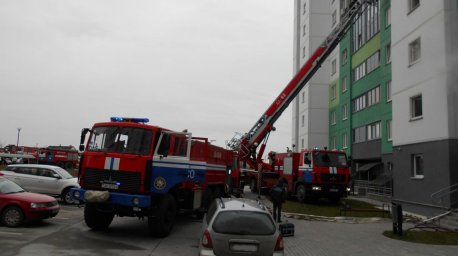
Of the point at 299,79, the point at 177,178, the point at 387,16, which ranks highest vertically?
the point at 387,16

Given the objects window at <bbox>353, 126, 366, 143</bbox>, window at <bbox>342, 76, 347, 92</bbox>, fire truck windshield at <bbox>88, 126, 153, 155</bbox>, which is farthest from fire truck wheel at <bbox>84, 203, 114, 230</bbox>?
window at <bbox>342, 76, 347, 92</bbox>

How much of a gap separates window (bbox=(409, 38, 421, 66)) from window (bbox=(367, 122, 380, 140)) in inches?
456

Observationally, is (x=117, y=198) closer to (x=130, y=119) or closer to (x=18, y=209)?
(x=130, y=119)

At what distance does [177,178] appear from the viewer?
467 inches

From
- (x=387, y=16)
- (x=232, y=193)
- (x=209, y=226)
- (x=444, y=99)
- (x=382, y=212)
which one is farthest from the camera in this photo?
(x=387, y=16)

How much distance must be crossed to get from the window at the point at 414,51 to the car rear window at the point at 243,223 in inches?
588

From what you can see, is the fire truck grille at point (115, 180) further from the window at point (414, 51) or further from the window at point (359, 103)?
the window at point (359, 103)

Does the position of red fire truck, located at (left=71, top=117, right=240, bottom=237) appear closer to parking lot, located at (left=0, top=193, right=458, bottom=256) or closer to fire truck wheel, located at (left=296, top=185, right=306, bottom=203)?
parking lot, located at (left=0, top=193, right=458, bottom=256)

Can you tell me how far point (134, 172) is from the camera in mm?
11070

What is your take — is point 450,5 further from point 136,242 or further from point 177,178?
point 136,242

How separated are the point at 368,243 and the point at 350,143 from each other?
2566cm

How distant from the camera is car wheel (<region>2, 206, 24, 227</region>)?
11797mm

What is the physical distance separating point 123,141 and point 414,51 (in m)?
14.7

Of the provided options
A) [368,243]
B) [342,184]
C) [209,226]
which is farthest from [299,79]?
[209,226]
